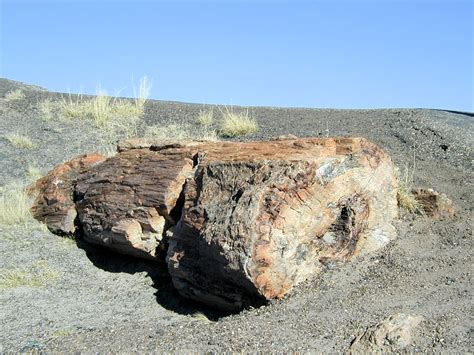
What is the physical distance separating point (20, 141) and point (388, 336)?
965 cm

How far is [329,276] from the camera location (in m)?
6.70

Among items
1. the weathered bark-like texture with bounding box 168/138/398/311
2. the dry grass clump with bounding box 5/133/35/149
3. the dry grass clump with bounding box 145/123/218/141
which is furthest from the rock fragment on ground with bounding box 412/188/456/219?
the dry grass clump with bounding box 5/133/35/149

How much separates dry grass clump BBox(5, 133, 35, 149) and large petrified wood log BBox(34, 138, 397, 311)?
4.85 meters

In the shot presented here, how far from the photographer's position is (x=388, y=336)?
5.16 meters

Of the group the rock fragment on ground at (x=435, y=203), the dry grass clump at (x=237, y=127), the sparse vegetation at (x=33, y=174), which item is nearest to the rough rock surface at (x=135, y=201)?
the sparse vegetation at (x=33, y=174)

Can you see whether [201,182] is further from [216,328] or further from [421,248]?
[421,248]

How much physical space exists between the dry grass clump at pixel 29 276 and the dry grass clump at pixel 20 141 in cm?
486

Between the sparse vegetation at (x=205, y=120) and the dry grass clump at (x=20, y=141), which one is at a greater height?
the sparse vegetation at (x=205, y=120)

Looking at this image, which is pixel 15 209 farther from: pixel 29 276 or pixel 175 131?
pixel 175 131

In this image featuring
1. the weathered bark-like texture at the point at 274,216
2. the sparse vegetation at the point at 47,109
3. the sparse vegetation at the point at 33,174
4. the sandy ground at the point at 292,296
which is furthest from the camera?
the sparse vegetation at the point at 47,109

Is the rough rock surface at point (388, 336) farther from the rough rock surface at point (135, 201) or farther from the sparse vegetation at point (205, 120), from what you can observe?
the sparse vegetation at point (205, 120)

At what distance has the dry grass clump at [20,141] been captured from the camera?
1273 cm

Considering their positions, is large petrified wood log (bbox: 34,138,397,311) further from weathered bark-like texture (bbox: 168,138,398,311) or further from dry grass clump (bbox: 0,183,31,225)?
dry grass clump (bbox: 0,183,31,225)

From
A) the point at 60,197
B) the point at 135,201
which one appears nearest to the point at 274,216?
the point at 135,201
